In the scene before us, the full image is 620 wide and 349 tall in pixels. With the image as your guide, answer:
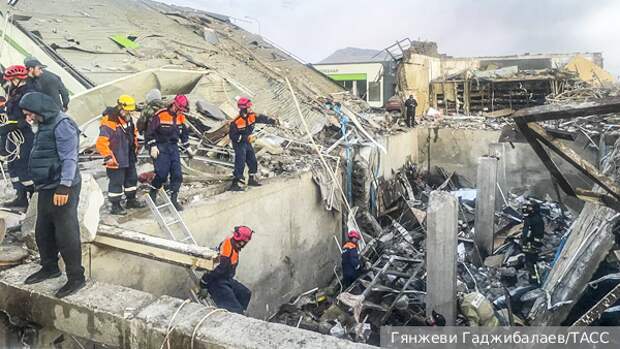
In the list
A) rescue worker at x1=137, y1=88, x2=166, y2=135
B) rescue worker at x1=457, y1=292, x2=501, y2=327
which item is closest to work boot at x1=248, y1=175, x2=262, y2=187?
rescue worker at x1=137, y1=88, x2=166, y2=135

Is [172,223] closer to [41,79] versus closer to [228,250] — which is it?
[228,250]

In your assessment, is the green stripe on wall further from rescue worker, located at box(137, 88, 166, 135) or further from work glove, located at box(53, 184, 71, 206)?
work glove, located at box(53, 184, 71, 206)

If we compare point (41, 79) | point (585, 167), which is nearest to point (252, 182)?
point (41, 79)

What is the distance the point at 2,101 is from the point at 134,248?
3.32 meters

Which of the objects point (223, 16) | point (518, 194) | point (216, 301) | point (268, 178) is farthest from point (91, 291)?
point (223, 16)

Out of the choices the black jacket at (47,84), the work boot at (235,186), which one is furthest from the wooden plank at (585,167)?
the black jacket at (47,84)

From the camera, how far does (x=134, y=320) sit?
3.17 m

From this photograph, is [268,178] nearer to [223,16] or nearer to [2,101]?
[2,101]

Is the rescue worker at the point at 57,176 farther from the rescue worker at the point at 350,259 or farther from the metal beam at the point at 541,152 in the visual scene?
the rescue worker at the point at 350,259

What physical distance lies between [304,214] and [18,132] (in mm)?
4771

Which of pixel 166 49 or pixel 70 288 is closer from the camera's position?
pixel 70 288

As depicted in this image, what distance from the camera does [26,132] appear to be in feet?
16.2

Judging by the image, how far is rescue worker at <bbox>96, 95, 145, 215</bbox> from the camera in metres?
4.74

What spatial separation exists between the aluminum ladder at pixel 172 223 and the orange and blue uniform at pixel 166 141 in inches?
7.3
